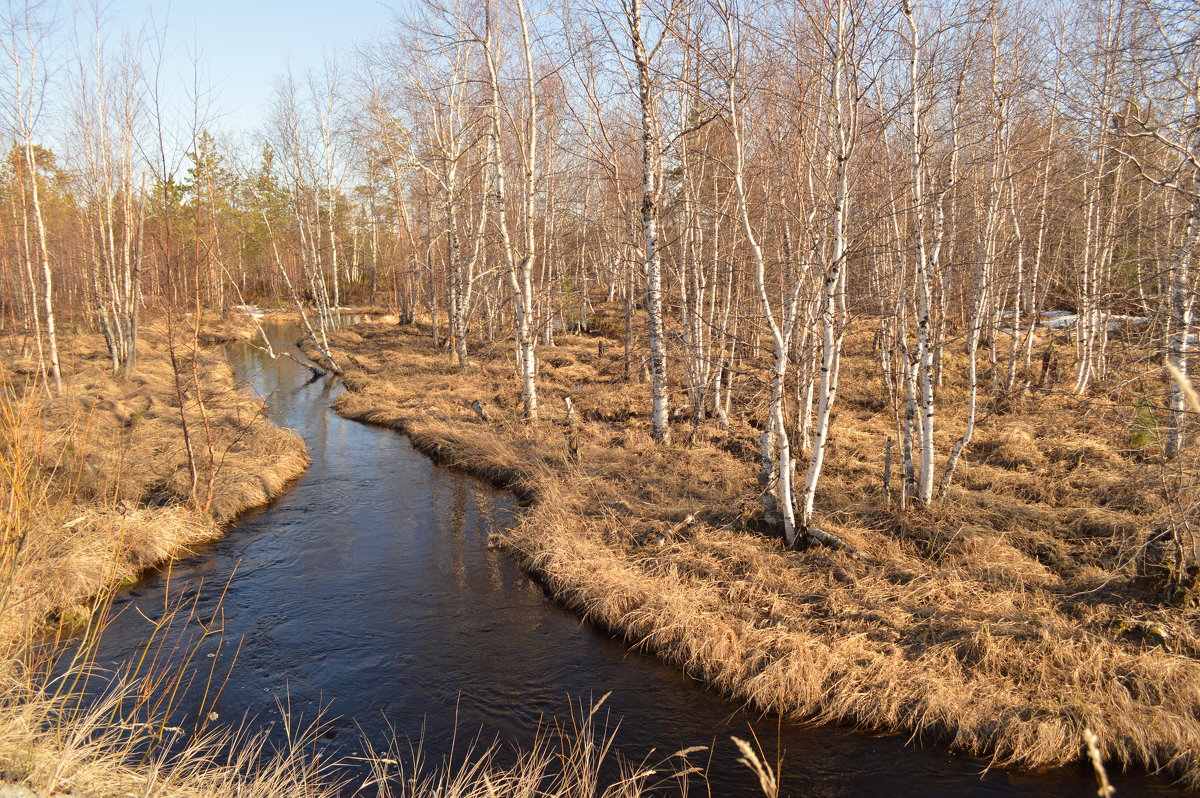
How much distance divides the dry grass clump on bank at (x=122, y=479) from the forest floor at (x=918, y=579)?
4204mm

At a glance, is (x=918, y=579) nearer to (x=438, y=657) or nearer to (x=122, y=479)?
(x=438, y=657)

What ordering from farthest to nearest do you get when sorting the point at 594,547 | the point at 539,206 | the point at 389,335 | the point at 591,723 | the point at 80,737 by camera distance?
the point at 389,335
the point at 539,206
the point at 594,547
the point at 591,723
the point at 80,737

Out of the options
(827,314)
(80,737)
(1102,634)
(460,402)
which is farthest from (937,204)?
(460,402)

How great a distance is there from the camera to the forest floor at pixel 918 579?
17.8 feet

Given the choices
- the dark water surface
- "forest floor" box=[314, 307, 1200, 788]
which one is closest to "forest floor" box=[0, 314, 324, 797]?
the dark water surface

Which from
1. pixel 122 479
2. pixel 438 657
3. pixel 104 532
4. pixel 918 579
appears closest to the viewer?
pixel 438 657

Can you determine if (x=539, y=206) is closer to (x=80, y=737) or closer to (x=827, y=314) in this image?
(x=827, y=314)

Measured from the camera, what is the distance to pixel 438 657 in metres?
6.84

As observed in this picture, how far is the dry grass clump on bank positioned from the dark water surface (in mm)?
488

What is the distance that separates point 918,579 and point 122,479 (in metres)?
10.5

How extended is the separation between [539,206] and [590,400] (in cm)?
1543

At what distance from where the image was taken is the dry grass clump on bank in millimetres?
4840

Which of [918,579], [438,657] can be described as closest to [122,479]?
[438,657]

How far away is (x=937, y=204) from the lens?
26.5 feet
